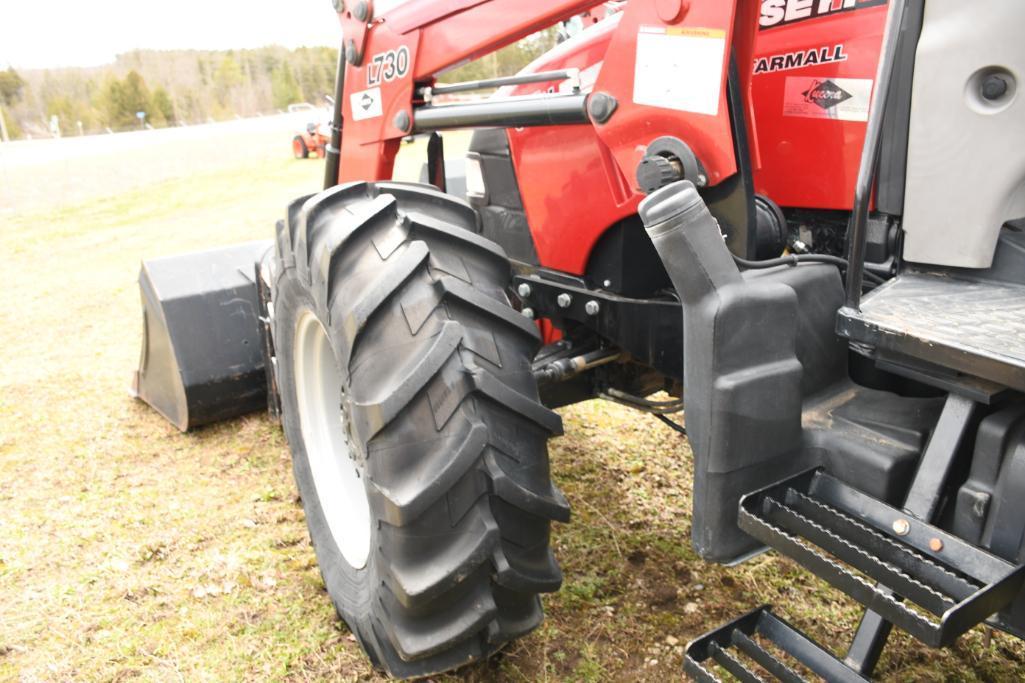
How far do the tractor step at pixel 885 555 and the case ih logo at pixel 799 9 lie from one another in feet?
4.26

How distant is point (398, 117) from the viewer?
2787mm

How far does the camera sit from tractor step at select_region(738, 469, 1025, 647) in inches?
47.4

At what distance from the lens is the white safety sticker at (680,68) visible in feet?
5.71

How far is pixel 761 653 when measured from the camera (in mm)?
1634

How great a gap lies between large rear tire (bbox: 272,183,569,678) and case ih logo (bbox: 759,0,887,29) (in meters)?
1.03

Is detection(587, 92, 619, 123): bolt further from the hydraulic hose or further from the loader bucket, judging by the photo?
the loader bucket

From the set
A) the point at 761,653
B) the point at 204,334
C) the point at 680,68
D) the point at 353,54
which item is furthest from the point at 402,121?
the point at 761,653

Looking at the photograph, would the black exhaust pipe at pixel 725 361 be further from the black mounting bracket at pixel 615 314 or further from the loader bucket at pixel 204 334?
the loader bucket at pixel 204 334

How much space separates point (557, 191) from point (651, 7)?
2.17 feet

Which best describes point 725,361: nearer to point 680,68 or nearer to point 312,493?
point 680,68

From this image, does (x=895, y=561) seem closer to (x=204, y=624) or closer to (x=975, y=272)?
(x=975, y=272)

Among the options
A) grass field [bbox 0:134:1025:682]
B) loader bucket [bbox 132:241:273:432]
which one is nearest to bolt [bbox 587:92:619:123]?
grass field [bbox 0:134:1025:682]

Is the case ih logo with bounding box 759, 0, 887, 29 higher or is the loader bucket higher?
the case ih logo with bounding box 759, 0, 887, 29

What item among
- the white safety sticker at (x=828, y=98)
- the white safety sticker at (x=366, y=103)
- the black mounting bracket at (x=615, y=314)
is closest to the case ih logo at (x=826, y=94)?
the white safety sticker at (x=828, y=98)
